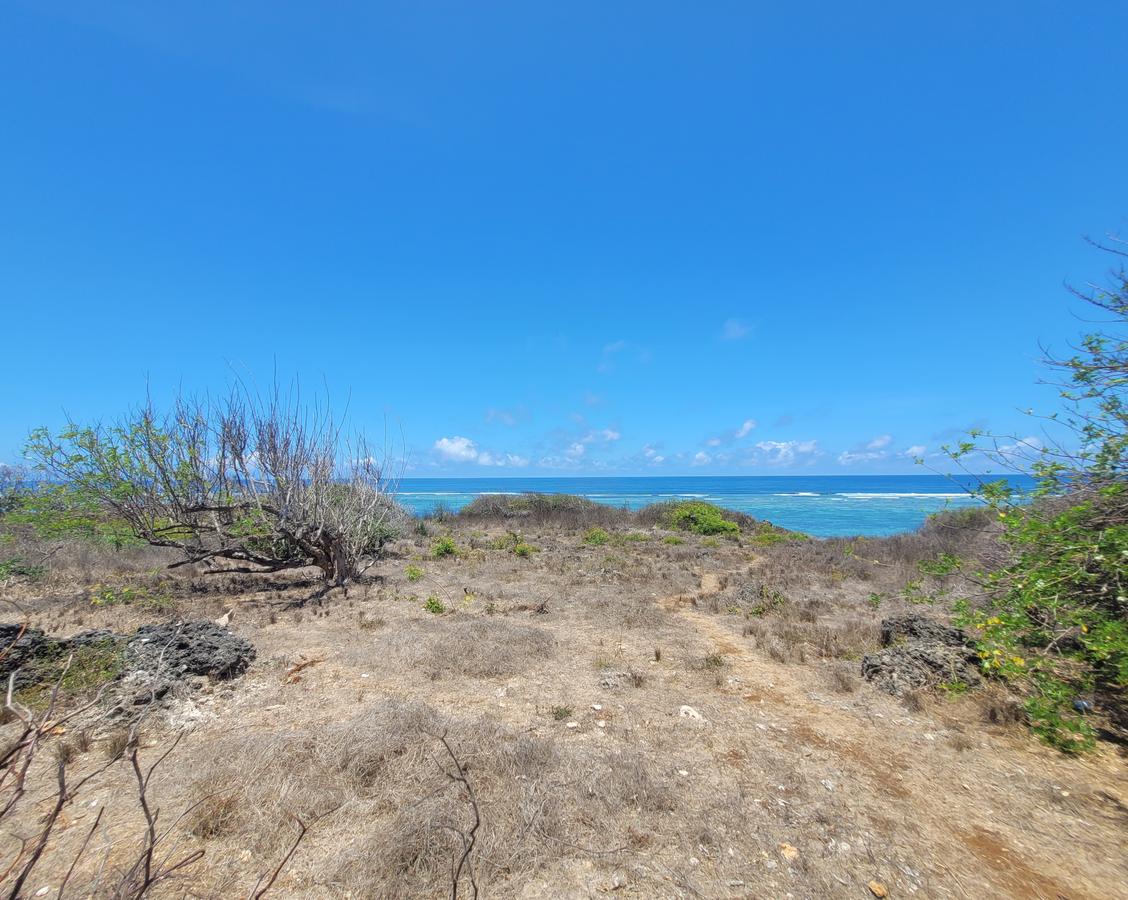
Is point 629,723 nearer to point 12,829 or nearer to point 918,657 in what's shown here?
point 918,657

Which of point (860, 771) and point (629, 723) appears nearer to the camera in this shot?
point (860, 771)

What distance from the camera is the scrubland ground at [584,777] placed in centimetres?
395

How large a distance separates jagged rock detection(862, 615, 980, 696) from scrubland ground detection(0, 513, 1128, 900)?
0.24 metres

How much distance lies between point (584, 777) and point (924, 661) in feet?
17.3

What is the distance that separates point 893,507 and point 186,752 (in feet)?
218

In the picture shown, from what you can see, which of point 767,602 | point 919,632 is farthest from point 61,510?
point 919,632

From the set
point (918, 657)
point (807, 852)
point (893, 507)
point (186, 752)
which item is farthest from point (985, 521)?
point (893, 507)

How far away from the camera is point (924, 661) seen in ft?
23.9

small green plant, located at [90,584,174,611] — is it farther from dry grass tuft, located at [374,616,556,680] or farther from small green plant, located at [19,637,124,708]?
dry grass tuft, located at [374,616,556,680]

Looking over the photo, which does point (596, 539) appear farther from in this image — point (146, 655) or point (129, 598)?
point (146, 655)

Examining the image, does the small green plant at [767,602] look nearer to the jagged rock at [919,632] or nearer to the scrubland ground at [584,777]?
the scrubland ground at [584,777]

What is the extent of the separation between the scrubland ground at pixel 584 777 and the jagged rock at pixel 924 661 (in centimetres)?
24

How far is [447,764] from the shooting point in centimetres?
513

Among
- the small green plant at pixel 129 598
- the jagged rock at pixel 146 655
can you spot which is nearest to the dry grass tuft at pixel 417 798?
the jagged rock at pixel 146 655
